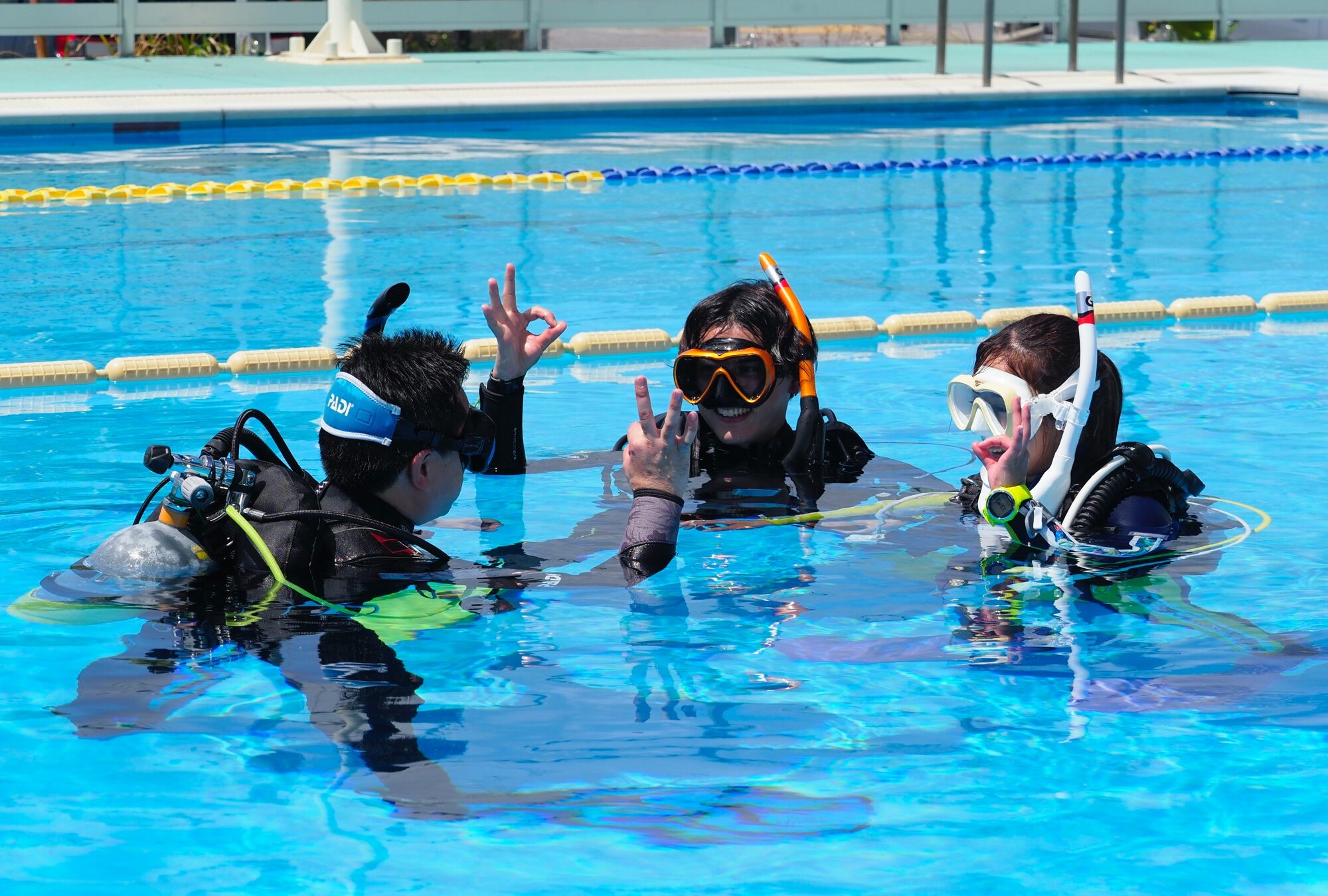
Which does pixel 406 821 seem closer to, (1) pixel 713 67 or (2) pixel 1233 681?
(2) pixel 1233 681

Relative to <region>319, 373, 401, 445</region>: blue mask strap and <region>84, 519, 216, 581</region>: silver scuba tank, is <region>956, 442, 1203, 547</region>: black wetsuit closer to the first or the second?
<region>319, 373, 401, 445</region>: blue mask strap

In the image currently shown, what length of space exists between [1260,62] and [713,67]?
6383 millimetres

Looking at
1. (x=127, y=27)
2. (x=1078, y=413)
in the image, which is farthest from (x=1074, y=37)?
(x=1078, y=413)

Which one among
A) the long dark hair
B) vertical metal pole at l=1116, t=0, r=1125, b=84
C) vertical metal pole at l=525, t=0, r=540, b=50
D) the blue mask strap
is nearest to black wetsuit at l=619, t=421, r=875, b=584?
the long dark hair

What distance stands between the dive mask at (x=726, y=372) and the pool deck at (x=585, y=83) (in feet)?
34.3

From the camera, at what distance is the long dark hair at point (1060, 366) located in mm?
3850

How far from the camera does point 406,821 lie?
3133 millimetres

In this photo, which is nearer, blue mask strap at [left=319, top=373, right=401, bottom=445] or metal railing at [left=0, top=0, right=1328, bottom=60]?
blue mask strap at [left=319, top=373, right=401, bottom=445]

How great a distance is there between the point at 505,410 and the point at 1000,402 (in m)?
1.50

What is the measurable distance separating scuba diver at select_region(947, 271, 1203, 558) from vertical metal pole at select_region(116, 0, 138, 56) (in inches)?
655

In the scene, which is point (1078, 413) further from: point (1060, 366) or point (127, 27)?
point (127, 27)

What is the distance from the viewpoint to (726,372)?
4465 mm

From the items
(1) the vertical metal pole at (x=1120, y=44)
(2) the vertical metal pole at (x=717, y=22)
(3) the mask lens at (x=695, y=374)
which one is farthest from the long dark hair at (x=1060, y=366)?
(2) the vertical metal pole at (x=717, y=22)

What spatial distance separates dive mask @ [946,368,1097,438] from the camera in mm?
3744
